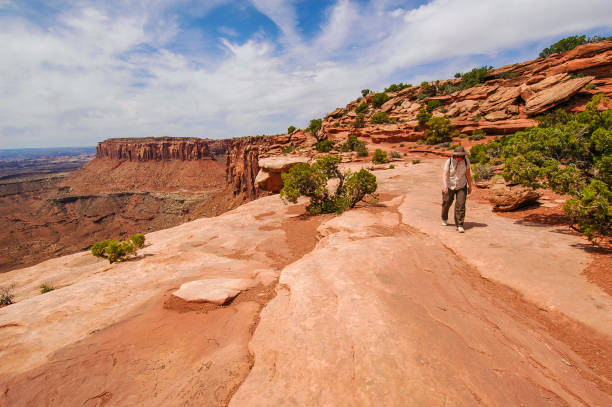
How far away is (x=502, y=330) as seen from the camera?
115 inches

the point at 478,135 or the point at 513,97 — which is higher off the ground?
the point at 513,97

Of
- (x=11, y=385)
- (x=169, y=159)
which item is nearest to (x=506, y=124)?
(x=11, y=385)

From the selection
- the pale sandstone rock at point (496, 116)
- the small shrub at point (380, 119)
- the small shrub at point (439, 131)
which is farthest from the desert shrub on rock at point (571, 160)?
the small shrub at point (380, 119)

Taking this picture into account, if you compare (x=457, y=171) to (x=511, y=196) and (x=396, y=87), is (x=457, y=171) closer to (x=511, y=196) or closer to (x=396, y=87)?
(x=511, y=196)

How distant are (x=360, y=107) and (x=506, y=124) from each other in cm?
2557

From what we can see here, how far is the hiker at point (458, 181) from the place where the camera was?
19.7 ft

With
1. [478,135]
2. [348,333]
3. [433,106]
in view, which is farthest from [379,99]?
[348,333]

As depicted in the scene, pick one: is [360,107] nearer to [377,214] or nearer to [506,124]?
[506,124]

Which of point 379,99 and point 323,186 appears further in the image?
point 379,99

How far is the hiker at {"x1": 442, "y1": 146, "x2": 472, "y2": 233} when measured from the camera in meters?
6.00

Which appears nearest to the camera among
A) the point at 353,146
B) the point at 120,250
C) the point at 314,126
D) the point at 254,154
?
the point at 120,250

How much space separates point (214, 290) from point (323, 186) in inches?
285

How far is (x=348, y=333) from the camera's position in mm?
2729

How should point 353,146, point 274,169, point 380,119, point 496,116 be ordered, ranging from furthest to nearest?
point 380,119
point 353,146
point 496,116
point 274,169
